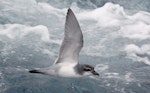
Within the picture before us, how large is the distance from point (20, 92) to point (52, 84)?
1227 cm

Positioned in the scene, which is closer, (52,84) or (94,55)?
(94,55)

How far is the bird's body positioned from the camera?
1526 inches

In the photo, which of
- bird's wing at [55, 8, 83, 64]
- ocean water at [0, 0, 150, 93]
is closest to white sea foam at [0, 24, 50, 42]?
ocean water at [0, 0, 150, 93]

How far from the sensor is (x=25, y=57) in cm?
15362

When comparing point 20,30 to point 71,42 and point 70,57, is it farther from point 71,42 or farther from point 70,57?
point 71,42

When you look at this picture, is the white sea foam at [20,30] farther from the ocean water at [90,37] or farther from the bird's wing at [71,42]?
the bird's wing at [71,42]

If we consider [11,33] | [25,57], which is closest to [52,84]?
[25,57]

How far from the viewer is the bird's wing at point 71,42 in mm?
39500

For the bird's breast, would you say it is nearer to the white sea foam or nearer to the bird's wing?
the bird's wing

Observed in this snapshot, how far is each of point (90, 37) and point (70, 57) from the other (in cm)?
10712

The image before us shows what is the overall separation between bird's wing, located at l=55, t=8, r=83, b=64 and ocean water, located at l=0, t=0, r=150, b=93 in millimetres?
95196

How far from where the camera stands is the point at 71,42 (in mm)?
40531

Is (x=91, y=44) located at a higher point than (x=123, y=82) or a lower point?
higher

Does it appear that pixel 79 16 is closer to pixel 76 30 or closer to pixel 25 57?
pixel 25 57
